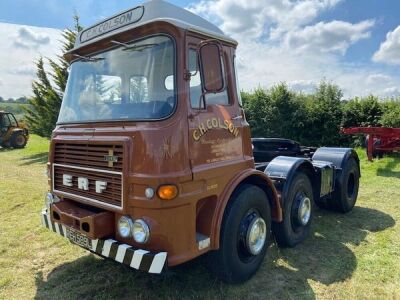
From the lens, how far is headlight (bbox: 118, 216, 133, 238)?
3.01 metres

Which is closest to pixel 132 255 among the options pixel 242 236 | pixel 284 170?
pixel 242 236

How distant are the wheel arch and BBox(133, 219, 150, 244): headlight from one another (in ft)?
2.12

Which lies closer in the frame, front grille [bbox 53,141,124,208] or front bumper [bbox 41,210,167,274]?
front bumper [bbox 41,210,167,274]

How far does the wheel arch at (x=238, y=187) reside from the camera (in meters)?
3.27

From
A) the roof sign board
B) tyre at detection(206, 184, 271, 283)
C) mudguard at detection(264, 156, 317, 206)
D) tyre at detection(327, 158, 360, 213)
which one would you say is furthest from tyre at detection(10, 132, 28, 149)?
tyre at detection(206, 184, 271, 283)

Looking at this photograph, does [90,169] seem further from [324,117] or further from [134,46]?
[324,117]

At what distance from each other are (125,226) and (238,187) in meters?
1.29

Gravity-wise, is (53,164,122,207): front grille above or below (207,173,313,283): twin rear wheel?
above

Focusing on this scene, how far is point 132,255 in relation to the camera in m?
2.90

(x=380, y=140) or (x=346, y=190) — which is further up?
(x=380, y=140)

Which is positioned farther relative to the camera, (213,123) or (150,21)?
(213,123)

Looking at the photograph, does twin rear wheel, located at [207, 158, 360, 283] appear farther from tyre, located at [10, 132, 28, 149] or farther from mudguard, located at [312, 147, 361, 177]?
tyre, located at [10, 132, 28, 149]

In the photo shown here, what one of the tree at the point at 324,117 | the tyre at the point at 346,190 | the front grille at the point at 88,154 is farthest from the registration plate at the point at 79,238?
the tree at the point at 324,117

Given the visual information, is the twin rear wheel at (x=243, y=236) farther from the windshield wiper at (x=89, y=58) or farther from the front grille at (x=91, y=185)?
the windshield wiper at (x=89, y=58)
